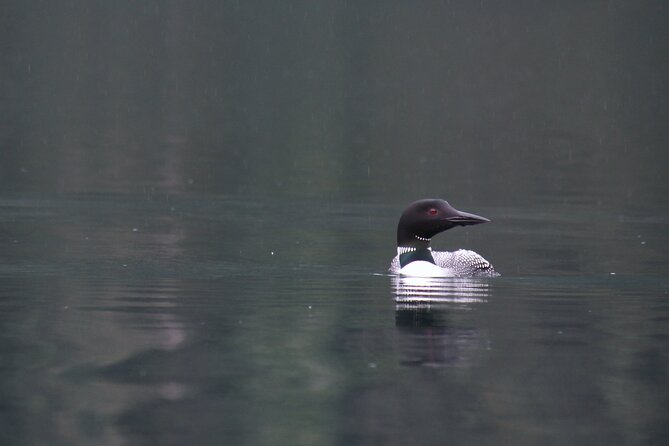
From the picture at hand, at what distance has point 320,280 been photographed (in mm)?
18734

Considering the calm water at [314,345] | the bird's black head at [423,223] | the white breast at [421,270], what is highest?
the bird's black head at [423,223]

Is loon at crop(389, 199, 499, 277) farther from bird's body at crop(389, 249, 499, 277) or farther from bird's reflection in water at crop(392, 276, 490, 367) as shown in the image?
bird's reflection in water at crop(392, 276, 490, 367)

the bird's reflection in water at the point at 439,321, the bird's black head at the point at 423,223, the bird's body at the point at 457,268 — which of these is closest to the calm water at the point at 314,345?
the bird's reflection in water at the point at 439,321

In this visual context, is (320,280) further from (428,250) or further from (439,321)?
(439,321)

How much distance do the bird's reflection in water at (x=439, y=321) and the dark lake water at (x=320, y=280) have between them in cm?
5

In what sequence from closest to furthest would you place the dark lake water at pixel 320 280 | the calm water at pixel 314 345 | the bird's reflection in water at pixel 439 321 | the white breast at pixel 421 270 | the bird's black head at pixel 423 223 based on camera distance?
the calm water at pixel 314 345
the dark lake water at pixel 320 280
the bird's reflection in water at pixel 439 321
the white breast at pixel 421 270
the bird's black head at pixel 423 223

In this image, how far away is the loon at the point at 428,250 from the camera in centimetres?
1888

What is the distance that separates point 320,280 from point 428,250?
117 cm

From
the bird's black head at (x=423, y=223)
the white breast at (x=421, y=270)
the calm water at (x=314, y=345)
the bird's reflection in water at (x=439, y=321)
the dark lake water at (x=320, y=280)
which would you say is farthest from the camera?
the bird's black head at (x=423, y=223)

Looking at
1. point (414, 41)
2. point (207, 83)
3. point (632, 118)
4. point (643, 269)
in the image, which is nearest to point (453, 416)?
point (643, 269)

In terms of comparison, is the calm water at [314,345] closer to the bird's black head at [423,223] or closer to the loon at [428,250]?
the loon at [428,250]

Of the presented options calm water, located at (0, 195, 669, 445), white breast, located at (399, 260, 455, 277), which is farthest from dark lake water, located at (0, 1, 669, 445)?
white breast, located at (399, 260, 455, 277)

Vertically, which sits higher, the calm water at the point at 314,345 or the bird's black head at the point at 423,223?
the bird's black head at the point at 423,223

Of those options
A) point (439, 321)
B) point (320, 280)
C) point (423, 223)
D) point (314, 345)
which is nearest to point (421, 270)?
point (423, 223)
